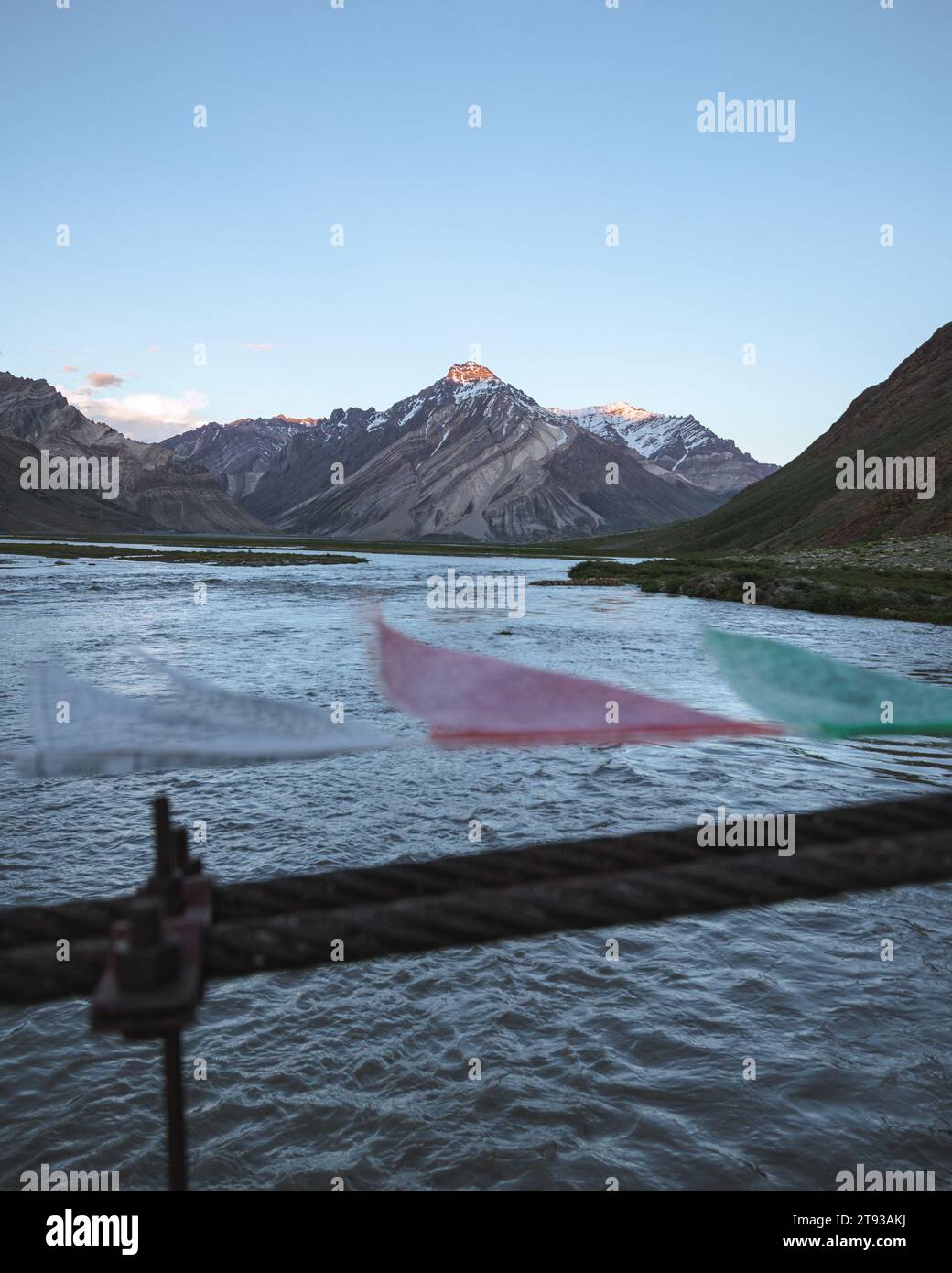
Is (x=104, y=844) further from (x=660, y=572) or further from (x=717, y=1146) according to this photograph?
(x=660, y=572)

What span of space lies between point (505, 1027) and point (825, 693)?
4.60m

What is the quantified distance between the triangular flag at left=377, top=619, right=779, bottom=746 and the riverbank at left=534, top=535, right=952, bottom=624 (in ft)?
139

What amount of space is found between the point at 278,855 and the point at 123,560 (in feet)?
355

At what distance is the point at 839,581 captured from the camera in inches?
2127

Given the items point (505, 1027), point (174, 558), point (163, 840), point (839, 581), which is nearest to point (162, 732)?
point (163, 840)

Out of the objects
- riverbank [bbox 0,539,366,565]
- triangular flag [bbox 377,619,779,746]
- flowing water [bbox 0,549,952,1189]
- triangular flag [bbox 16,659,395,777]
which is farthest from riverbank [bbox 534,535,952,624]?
triangular flag [bbox 16,659,395,777]

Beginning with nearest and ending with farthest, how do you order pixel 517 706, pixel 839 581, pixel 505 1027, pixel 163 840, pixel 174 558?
pixel 163 840 → pixel 517 706 → pixel 505 1027 → pixel 839 581 → pixel 174 558

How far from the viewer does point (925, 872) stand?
6.89ft

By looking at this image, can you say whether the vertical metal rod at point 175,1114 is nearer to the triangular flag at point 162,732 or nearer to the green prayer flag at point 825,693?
the triangular flag at point 162,732

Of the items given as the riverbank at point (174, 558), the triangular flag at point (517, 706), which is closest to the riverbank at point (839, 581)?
the triangular flag at point (517, 706)

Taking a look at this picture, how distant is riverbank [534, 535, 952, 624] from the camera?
151ft

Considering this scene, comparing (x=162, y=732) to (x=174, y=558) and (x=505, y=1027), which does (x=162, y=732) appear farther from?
(x=174, y=558)

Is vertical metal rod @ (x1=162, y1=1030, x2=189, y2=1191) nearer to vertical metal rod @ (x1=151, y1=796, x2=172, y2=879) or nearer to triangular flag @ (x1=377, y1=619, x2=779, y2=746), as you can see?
A: vertical metal rod @ (x1=151, y1=796, x2=172, y2=879)
